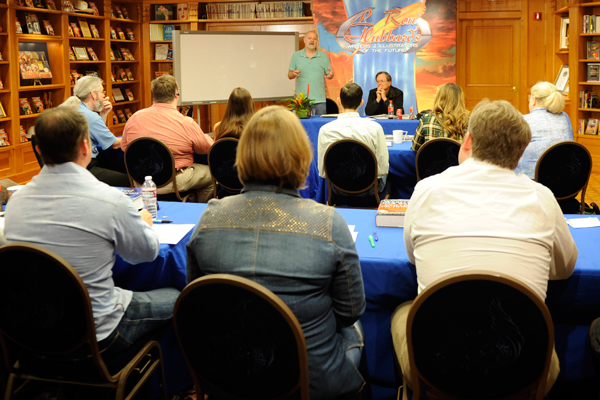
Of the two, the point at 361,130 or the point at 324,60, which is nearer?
the point at 361,130

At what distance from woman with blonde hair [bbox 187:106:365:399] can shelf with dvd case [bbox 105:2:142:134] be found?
7619mm

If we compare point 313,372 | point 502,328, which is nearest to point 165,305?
point 313,372

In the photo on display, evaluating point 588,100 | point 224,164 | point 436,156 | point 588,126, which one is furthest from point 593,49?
point 224,164

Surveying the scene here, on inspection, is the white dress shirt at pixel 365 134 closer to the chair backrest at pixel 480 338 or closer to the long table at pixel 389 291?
the long table at pixel 389 291

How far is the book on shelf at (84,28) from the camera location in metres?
7.98

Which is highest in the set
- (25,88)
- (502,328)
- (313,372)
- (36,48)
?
(36,48)

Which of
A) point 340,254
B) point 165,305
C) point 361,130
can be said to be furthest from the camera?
point 361,130

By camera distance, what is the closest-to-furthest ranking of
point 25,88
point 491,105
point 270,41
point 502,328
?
point 502,328 → point 491,105 → point 25,88 → point 270,41

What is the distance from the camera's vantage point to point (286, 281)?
4.82 ft

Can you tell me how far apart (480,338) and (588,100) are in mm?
7034

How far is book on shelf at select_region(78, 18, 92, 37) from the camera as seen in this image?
798 centimetres

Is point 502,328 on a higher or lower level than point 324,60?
lower

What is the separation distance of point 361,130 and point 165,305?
241cm

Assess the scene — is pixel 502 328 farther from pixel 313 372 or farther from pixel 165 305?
pixel 165 305
